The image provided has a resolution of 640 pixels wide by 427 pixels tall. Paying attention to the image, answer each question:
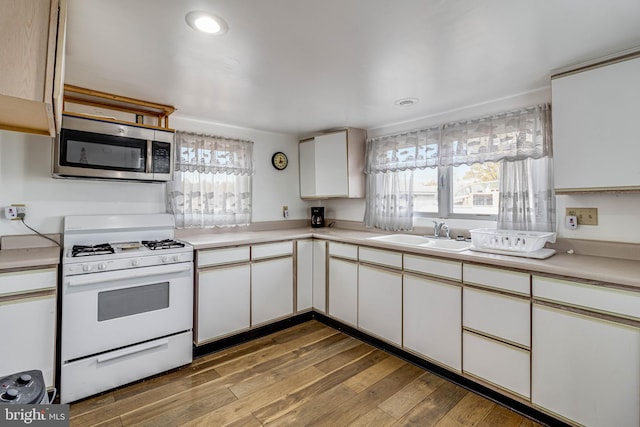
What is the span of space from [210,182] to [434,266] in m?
2.25

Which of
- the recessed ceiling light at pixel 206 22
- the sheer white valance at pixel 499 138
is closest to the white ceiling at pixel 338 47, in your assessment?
the recessed ceiling light at pixel 206 22

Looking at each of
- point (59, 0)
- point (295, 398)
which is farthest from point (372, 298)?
point (59, 0)

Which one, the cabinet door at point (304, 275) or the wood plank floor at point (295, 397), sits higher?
the cabinet door at point (304, 275)

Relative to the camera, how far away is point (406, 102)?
256 cm

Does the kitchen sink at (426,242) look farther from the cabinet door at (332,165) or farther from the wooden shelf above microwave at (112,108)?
the wooden shelf above microwave at (112,108)

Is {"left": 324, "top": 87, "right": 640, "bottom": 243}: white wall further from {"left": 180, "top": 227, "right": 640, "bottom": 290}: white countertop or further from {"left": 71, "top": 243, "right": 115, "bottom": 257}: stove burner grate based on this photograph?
{"left": 71, "top": 243, "right": 115, "bottom": 257}: stove burner grate

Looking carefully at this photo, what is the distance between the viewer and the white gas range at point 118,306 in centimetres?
193

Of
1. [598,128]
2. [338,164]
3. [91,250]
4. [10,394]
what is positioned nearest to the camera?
[10,394]

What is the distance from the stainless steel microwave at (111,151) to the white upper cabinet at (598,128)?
2.84 meters

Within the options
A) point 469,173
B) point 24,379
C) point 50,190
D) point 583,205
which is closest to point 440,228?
point 469,173

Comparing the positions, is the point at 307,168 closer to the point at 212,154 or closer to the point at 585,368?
the point at 212,154

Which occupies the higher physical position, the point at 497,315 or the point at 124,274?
the point at 124,274

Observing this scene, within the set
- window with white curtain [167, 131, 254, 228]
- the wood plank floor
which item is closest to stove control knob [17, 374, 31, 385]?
the wood plank floor

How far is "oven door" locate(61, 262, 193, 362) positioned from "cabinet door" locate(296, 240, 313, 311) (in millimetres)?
1103
